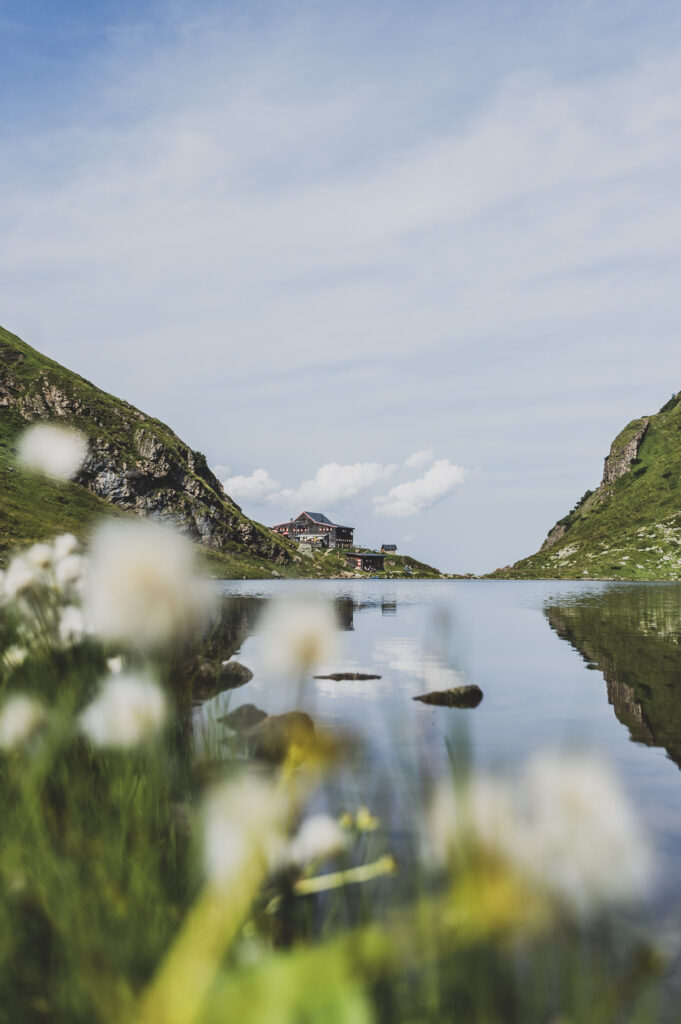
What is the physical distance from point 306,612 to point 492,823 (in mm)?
1859

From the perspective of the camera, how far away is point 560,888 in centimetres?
254

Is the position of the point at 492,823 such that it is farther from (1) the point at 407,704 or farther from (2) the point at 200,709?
(1) the point at 407,704

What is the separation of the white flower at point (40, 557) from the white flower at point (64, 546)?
6cm

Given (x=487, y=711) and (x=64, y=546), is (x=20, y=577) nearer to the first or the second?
(x=64, y=546)

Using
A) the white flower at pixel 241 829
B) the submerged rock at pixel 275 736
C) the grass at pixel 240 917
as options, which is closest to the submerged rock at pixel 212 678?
the submerged rock at pixel 275 736

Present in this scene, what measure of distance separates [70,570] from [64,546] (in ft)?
0.87

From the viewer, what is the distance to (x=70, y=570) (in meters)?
5.63

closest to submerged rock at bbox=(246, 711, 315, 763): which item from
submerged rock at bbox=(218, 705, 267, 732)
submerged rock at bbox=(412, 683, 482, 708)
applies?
submerged rock at bbox=(218, 705, 267, 732)

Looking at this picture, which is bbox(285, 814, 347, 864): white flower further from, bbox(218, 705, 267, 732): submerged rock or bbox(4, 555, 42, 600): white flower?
bbox(218, 705, 267, 732): submerged rock

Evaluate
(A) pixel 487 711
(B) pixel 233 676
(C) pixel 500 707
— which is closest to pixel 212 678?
(B) pixel 233 676

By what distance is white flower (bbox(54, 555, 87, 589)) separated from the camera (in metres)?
5.61

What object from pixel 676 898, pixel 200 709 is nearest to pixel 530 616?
pixel 200 709

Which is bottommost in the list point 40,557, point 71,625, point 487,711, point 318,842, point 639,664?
point 487,711

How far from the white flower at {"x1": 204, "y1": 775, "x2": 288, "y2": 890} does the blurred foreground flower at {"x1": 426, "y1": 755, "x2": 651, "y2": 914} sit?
76 cm
